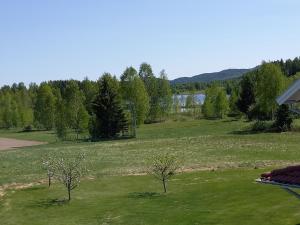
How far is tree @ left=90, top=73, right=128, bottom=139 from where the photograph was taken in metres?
81.9

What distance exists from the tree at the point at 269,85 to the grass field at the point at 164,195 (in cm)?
2608

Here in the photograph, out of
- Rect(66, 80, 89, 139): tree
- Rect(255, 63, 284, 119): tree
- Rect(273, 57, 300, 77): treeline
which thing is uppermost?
Rect(273, 57, 300, 77): treeline

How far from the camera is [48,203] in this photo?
28000 millimetres

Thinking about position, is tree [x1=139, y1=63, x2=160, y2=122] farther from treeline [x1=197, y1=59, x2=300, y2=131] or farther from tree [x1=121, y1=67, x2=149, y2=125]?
tree [x1=121, y1=67, x2=149, y2=125]

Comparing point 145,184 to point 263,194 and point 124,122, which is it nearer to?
point 263,194

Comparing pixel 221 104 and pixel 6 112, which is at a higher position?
pixel 6 112

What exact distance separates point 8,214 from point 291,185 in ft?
57.5

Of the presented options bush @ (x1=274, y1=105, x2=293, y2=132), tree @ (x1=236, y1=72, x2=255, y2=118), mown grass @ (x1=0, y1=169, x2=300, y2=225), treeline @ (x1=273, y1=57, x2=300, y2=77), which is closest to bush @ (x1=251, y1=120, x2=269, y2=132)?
bush @ (x1=274, y1=105, x2=293, y2=132)

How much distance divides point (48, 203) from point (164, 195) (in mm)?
6655

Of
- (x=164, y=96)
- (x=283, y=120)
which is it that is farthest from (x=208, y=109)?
(x=283, y=120)

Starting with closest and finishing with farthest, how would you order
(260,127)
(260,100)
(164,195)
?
(164,195)
(260,127)
(260,100)

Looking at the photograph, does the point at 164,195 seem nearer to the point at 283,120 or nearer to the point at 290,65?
the point at 283,120

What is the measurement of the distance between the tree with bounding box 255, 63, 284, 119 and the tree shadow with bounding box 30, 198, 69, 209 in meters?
56.2

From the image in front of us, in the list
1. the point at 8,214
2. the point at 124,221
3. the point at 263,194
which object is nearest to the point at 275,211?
the point at 263,194
